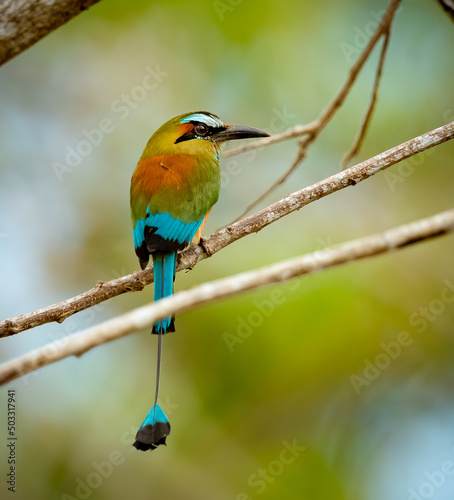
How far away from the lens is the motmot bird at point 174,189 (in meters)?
2.78

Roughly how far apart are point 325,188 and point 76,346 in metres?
1.52

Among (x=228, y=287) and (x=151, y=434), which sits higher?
(x=151, y=434)

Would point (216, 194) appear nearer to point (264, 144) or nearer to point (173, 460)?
point (264, 144)

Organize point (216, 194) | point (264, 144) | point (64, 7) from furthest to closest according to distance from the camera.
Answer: point (216, 194) < point (264, 144) < point (64, 7)

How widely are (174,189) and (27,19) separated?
53.2 inches

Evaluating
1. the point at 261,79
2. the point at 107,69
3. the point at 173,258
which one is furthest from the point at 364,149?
the point at 173,258

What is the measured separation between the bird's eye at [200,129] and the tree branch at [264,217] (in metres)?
0.96

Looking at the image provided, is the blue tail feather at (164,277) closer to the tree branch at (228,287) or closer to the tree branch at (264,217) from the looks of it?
the tree branch at (264,217)

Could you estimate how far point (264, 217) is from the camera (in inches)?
104

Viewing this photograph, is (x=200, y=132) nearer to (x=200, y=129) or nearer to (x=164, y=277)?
(x=200, y=129)

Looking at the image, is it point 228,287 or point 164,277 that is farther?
point 164,277

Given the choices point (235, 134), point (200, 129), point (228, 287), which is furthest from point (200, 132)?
point (228, 287)

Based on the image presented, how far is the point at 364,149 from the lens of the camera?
473cm

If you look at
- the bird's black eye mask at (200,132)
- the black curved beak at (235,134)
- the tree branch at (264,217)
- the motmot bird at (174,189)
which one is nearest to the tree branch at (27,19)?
the tree branch at (264,217)
